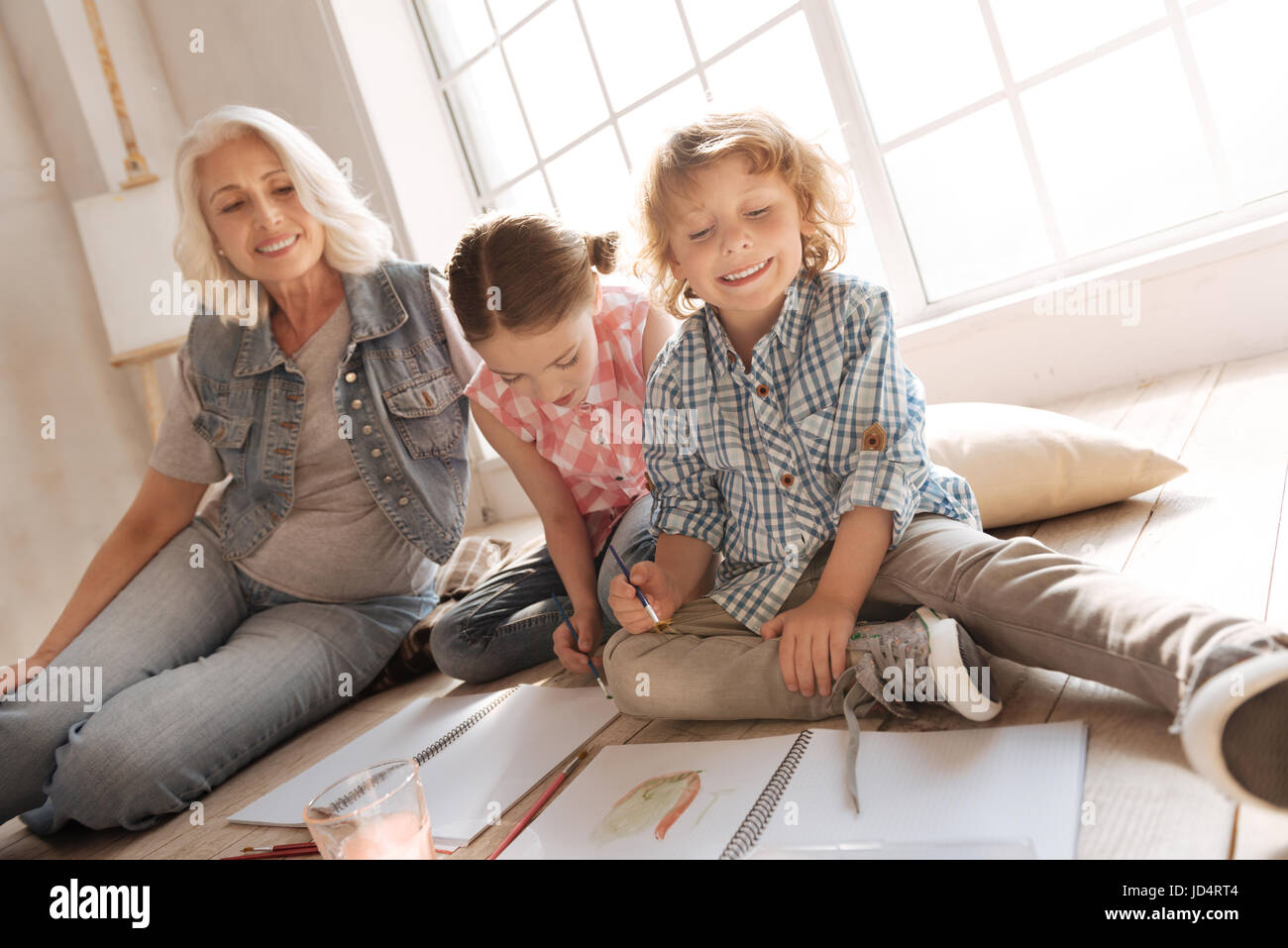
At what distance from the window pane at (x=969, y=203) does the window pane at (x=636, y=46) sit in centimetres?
72

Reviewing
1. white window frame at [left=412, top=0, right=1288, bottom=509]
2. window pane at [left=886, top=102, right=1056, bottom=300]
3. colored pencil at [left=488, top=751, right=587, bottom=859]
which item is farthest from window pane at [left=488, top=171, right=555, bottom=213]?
colored pencil at [left=488, top=751, right=587, bottom=859]

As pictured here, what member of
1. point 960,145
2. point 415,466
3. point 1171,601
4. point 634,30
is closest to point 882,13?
point 960,145

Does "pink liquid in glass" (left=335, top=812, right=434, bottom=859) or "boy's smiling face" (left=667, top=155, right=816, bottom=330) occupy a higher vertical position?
"boy's smiling face" (left=667, top=155, right=816, bottom=330)

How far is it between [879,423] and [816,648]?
279 mm

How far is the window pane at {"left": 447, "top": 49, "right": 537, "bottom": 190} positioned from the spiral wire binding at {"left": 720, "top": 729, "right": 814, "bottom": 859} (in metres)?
2.58

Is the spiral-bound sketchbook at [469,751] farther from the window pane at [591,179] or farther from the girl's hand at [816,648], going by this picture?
the window pane at [591,179]

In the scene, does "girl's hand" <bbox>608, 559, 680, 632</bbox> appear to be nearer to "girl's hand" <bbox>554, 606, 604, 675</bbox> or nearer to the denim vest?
"girl's hand" <bbox>554, 606, 604, 675</bbox>

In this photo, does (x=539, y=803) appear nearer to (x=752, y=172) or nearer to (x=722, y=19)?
(x=752, y=172)

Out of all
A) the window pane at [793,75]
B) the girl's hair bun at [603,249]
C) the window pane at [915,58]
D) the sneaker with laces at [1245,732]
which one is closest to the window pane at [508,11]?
the window pane at [793,75]

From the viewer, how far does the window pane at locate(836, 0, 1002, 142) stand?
7.16 feet

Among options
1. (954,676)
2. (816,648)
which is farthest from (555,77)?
(954,676)

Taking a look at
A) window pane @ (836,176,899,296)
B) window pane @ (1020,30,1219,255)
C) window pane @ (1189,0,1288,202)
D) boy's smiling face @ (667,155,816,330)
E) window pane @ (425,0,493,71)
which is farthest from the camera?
window pane @ (425,0,493,71)

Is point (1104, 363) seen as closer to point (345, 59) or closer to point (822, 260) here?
point (822, 260)
